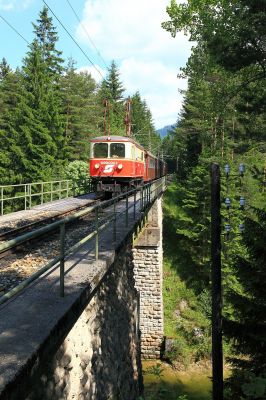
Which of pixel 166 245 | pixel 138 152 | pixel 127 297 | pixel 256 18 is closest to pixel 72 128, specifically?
pixel 166 245

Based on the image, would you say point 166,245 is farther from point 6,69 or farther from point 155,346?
point 6,69

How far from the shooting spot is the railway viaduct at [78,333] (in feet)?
11.5

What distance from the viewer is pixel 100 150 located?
2009 centimetres

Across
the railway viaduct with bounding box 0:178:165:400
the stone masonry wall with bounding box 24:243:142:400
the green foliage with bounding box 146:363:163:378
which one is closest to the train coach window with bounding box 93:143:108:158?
the railway viaduct with bounding box 0:178:165:400

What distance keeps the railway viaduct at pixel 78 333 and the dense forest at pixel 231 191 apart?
1.95 m

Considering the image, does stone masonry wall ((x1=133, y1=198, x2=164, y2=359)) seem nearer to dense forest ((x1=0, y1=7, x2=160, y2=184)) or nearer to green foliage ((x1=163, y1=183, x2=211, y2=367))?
green foliage ((x1=163, y1=183, x2=211, y2=367))

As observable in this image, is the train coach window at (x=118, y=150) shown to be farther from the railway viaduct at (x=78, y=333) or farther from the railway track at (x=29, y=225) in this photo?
the railway viaduct at (x=78, y=333)

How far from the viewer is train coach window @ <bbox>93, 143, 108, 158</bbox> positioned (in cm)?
2000

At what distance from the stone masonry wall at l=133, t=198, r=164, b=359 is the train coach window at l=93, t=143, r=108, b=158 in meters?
3.74

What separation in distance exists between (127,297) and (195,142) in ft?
91.2

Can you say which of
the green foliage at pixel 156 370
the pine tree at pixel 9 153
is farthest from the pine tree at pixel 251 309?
the pine tree at pixel 9 153

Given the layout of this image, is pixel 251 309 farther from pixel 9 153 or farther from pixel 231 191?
pixel 9 153

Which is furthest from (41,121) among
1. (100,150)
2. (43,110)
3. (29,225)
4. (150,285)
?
(29,225)

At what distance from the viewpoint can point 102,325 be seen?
6.65m
